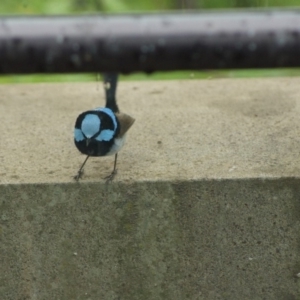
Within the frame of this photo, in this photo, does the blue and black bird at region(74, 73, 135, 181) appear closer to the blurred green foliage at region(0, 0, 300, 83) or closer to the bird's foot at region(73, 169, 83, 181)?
the bird's foot at region(73, 169, 83, 181)

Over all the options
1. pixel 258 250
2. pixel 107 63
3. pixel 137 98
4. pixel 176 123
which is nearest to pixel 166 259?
pixel 258 250

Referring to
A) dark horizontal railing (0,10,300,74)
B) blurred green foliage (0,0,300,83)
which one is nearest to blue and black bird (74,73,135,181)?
blurred green foliage (0,0,300,83)

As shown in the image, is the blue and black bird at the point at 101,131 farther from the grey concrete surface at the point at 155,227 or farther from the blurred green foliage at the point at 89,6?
the blurred green foliage at the point at 89,6

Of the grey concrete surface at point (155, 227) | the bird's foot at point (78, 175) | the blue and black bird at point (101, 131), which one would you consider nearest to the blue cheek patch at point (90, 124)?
the blue and black bird at point (101, 131)

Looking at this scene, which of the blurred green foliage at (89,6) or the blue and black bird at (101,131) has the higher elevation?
the blue and black bird at (101,131)

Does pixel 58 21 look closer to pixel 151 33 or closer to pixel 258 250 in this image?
pixel 151 33

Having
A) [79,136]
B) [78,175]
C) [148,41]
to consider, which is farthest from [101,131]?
[148,41]
